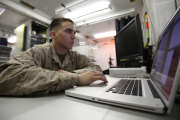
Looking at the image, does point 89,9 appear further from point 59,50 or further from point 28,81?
point 28,81

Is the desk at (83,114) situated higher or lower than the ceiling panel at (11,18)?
lower

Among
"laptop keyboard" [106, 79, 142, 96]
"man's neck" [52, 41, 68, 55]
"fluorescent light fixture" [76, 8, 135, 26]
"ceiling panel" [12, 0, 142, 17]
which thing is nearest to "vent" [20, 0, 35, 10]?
"ceiling panel" [12, 0, 142, 17]

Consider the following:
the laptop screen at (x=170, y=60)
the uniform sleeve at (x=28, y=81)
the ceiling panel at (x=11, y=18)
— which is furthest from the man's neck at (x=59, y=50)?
the ceiling panel at (x=11, y=18)

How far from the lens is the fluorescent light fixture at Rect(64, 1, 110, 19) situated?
1887mm

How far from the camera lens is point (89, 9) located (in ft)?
6.75

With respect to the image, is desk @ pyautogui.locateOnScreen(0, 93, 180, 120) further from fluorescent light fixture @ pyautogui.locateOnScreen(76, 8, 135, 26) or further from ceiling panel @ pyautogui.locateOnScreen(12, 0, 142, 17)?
fluorescent light fixture @ pyautogui.locateOnScreen(76, 8, 135, 26)

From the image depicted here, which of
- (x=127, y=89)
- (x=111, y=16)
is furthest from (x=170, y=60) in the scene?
(x=111, y=16)

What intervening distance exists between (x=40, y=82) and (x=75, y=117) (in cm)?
26

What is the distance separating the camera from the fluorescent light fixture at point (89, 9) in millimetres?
1887

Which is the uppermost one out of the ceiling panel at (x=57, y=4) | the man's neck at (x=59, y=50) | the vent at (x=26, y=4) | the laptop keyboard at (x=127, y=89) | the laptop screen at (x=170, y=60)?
the ceiling panel at (x=57, y=4)

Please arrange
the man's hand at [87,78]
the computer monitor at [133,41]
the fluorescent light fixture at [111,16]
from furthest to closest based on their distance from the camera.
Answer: the fluorescent light fixture at [111,16] → the computer monitor at [133,41] → the man's hand at [87,78]

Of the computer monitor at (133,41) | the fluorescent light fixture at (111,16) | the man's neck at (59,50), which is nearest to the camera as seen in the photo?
the computer monitor at (133,41)

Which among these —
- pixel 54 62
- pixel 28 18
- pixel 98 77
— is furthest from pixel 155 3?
pixel 28 18

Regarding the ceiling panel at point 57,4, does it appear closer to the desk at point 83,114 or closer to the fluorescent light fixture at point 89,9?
the fluorescent light fixture at point 89,9
